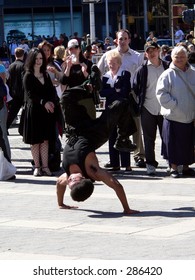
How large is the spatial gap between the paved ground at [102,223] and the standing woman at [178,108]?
1.19 feet

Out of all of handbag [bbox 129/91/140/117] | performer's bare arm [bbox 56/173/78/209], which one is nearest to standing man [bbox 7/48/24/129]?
handbag [bbox 129/91/140/117]

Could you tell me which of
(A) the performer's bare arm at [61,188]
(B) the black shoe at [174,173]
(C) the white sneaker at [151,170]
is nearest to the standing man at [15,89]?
(C) the white sneaker at [151,170]

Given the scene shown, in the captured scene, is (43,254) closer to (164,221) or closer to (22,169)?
(164,221)

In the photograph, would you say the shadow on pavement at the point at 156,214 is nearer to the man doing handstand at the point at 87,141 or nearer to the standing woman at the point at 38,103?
the man doing handstand at the point at 87,141

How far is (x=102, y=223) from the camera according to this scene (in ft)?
37.2

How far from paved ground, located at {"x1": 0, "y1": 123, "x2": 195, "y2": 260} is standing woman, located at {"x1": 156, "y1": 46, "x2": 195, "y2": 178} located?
362 mm

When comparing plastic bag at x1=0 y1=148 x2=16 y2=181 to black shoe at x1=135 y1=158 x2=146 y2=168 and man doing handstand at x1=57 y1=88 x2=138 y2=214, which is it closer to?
black shoe at x1=135 y1=158 x2=146 y2=168

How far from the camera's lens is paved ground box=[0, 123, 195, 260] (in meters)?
9.52

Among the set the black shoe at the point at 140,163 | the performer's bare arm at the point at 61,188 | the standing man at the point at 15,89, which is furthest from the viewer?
the standing man at the point at 15,89

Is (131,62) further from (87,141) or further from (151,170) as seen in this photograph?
(87,141)

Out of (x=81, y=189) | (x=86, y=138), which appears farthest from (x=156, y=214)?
(x=86, y=138)

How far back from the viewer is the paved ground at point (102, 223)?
9.52 m

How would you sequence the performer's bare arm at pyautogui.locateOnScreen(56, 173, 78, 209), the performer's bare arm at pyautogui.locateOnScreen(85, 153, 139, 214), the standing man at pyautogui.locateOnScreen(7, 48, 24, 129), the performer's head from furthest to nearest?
the standing man at pyautogui.locateOnScreen(7, 48, 24, 129) → the performer's bare arm at pyautogui.locateOnScreen(56, 173, 78, 209) → the performer's bare arm at pyautogui.locateOnScreen(85, 153, 139, 214) → the performer's head

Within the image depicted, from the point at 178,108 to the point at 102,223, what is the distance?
12.8ft
